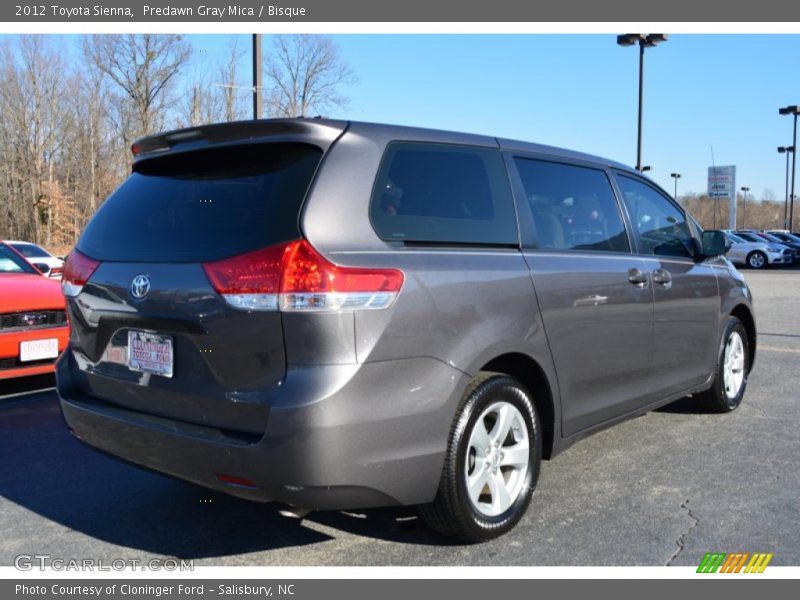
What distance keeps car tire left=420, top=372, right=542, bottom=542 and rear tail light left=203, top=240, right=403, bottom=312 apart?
73 centimetres

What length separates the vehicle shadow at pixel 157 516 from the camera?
347 cm

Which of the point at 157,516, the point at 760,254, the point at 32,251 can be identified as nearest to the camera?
the point at 157,516

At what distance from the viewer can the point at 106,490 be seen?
4172 mm

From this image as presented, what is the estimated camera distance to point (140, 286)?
3094mm

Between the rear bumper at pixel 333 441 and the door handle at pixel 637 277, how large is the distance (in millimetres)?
1766

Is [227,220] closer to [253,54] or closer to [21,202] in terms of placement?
[253,54]

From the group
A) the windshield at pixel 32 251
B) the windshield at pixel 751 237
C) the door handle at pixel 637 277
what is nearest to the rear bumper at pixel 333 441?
the door handle at pixel 637 277

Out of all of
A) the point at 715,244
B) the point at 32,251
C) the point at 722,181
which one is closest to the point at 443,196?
the point at 715,244

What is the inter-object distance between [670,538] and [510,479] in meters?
0.80

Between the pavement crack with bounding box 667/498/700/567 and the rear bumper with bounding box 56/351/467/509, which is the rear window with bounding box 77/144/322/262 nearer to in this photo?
the rear bumper with bounding box 56/351/467/509

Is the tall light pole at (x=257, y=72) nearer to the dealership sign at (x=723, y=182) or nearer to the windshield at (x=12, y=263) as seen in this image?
the windshield at (x=12, y=263)

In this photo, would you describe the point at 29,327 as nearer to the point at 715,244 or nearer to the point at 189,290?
the point at 189,290

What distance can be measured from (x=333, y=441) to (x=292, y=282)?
61cm

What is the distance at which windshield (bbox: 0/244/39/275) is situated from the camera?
7.36 m
